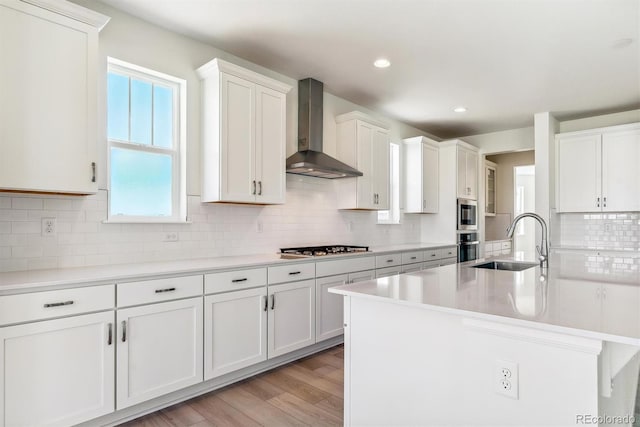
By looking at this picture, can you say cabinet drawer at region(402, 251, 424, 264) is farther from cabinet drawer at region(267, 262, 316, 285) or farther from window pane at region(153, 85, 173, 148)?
window pane at region(153, 85, 173, 148)

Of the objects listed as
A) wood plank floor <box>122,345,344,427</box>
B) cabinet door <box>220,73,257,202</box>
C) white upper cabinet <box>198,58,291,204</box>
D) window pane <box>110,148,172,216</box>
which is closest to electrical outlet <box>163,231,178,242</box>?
window pane <box>110,148,172,216</box>

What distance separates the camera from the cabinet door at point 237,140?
2953 mm

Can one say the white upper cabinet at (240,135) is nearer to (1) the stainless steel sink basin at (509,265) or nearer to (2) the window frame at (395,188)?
(1) the stainless steel sink basin at (509,265)

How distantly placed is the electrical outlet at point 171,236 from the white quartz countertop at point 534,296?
1.66 metres

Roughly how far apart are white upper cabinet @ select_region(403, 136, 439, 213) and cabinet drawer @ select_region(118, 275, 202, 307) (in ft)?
11.9

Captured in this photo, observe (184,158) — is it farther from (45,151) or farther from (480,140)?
(480,140)

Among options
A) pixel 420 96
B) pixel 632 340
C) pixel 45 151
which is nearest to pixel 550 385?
pixel 632 340

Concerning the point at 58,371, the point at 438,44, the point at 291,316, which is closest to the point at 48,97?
the point at 58,371

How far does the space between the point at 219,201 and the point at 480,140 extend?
4.85 m

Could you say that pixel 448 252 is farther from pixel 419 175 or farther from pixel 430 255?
pixel 419 175

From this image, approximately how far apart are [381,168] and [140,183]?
2749mm

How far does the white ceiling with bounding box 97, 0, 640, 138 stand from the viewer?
Result: 2615mm

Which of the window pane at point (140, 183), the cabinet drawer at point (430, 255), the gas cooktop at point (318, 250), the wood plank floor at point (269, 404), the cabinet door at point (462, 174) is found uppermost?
the cabinet door at point (462, 174)

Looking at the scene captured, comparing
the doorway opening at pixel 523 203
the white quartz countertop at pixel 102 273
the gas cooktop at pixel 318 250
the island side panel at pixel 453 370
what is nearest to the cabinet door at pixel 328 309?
the gas cooktop at pixel 318 250
